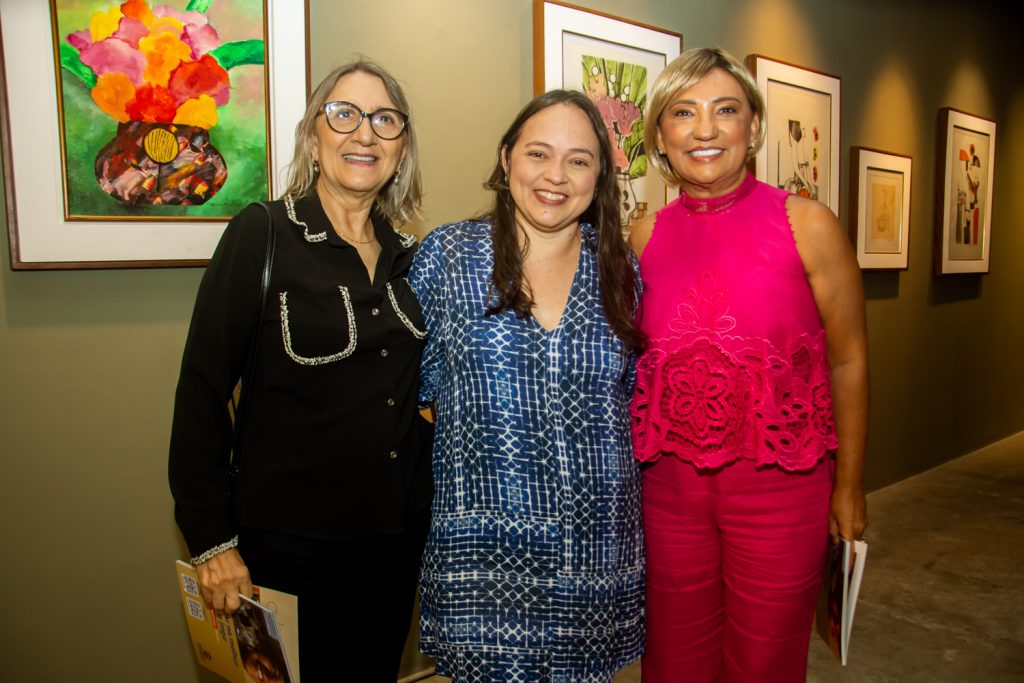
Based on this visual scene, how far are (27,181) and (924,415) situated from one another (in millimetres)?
5015

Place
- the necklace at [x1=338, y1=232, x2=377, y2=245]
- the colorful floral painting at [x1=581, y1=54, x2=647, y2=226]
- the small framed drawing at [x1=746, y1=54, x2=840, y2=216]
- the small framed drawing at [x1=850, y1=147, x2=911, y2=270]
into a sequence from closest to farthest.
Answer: the necklace at [x1=338, y1=232, x2=377, y2=245] → the colorful floral painting at [x1=581, y1=54, x2=647, y2=226] → the small framed drawing at [x1=746, y1=54, x2=840, y2=216] → the small framed drawing at [x1=850, y1=147, x2=911, y2=270]

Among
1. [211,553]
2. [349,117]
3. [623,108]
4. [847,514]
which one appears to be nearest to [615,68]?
[623,108]

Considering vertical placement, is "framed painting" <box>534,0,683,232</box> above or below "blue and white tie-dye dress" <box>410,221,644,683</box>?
above

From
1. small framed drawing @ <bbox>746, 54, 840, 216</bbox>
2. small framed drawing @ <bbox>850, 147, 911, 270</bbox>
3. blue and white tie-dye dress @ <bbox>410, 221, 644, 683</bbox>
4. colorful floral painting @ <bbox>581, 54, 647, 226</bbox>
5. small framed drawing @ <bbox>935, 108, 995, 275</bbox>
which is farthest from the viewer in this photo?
small framed drawing @ <bbox>935, 108, 995, 275</bbox>

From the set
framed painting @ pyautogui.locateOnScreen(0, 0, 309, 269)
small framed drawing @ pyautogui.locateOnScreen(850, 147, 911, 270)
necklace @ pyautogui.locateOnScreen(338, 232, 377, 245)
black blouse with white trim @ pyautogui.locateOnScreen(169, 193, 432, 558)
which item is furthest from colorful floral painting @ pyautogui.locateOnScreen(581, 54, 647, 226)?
small framed drawing @ pyautogui.locateOnScreen(850, 147, 911, 270)

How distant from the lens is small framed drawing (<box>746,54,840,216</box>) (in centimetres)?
359

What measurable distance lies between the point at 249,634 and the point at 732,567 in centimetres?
101

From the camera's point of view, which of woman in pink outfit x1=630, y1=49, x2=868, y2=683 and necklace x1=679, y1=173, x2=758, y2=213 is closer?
woman in pink outfit x1=630, y1=49, x2=868, y2=683

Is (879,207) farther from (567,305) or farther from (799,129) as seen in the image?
(567,305)

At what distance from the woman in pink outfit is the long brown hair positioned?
0.46 ft

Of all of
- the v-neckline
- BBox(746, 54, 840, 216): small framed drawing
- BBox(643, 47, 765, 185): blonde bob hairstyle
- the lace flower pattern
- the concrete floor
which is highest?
BBox(746, 54, 840, 216): small framed drawing

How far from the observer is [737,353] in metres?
1.61

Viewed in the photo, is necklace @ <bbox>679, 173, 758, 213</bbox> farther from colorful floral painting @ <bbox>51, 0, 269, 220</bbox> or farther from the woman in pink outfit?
colorful floral painting @ <bbox>51, 0, 269, 220</bbox>

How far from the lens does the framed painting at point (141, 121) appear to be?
167 cm
